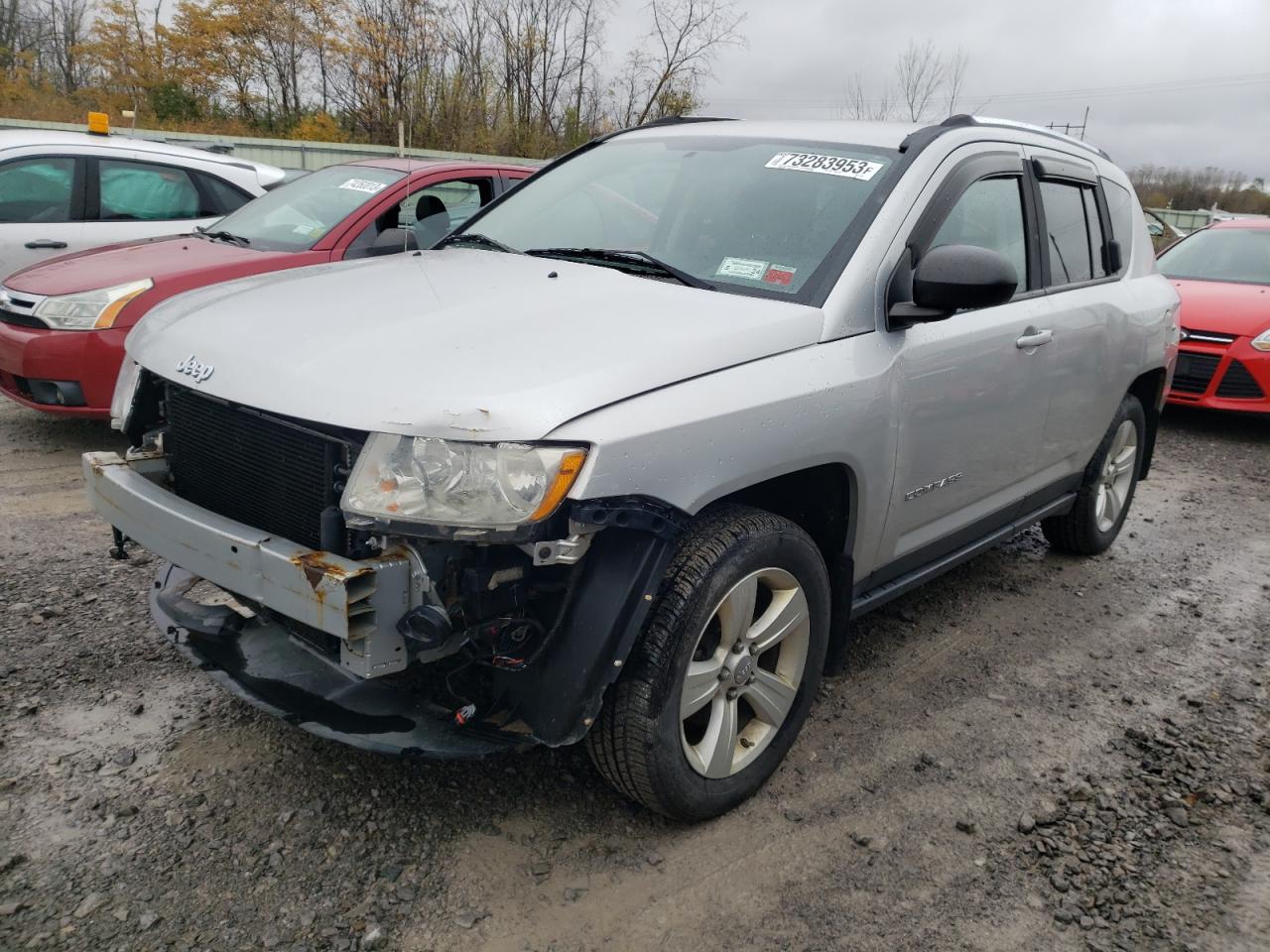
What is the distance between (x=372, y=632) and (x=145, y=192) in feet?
19.6

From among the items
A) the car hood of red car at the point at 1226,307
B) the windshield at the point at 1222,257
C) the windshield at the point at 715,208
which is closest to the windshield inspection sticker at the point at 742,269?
the windshield at the point at 715,208

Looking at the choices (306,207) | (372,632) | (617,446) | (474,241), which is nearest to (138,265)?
(306,207)

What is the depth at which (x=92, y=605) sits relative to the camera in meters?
3.62

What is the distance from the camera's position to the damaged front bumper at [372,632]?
2082mm

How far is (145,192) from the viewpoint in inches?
269

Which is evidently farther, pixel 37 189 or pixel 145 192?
pixel 145 192

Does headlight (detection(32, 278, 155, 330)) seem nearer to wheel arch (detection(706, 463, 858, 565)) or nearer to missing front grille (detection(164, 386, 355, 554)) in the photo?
missing front grille (detection(164, 386, 355, 554))

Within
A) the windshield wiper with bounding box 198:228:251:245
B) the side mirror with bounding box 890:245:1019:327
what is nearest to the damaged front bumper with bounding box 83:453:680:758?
the side mirror with bounding box 890:245:1019:327

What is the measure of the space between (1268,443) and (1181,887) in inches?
258

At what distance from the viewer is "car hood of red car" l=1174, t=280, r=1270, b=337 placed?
25.3 feet

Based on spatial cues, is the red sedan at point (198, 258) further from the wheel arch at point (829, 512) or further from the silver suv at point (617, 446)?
the wheel arch at point (829, 512)

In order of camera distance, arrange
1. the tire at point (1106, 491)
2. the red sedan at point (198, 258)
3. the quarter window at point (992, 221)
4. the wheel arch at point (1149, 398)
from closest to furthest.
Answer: the quarter window at point (992, 221)
the tire at point (1106, 491)
the wheel arch at point (1149, 398)
the red sedan at point (198, 258)

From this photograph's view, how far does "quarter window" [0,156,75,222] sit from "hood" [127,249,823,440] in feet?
14.9

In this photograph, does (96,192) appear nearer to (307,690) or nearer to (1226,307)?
(307,690)
